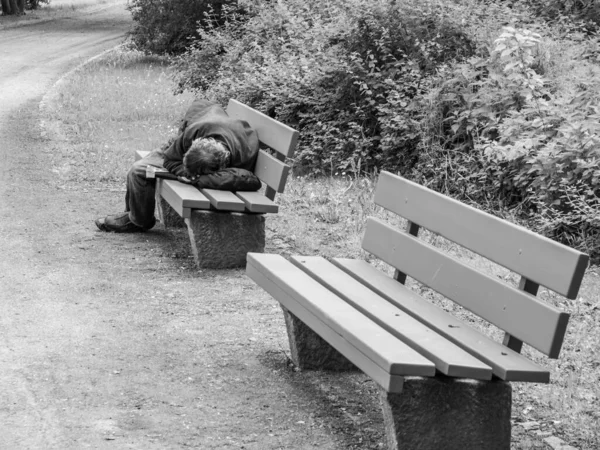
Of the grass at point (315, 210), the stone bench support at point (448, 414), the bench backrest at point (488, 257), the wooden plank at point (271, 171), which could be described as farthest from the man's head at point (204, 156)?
the stone bench support at point (448, 414)

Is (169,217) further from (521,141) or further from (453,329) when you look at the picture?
(453,329)

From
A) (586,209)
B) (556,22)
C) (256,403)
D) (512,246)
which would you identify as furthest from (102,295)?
(556,22)

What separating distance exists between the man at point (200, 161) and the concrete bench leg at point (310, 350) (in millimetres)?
2130

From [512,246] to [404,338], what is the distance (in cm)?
56

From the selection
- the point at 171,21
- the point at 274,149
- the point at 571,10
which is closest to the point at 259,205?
the point at 274,149

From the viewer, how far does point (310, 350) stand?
4.80 metres

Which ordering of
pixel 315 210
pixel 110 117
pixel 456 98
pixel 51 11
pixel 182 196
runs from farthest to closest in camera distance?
pixel 51 11 < pixel 110 117 < pixel 456 98 < pixel 315 210 < pixel 182 196

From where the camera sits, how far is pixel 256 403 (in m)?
4.37

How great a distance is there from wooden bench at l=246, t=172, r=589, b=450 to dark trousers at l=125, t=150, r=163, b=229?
296cm

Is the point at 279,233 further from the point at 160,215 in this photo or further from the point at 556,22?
the point at 556,22

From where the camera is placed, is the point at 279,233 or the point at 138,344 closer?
the point at 138,344

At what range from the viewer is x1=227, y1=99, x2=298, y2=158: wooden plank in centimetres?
674

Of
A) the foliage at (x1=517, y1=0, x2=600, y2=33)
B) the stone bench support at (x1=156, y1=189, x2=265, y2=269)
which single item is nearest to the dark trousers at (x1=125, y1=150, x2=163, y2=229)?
the stone bench support at (x1=156, y1=189, x2=265, y2=269)

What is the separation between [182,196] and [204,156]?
378 mm
